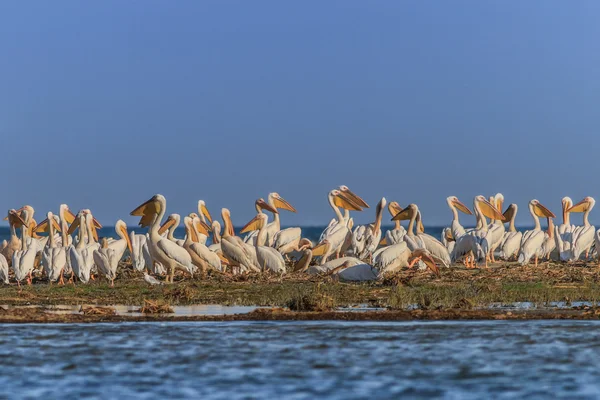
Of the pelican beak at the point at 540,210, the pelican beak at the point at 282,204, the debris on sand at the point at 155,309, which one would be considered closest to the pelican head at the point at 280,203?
the pelican beak at the point at 282,204

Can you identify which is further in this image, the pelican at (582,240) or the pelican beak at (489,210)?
the pelican beak at (489,210)

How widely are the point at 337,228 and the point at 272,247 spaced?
1.16 meters

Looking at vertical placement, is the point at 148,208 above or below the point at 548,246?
above

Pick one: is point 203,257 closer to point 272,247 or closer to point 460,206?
point 272,247

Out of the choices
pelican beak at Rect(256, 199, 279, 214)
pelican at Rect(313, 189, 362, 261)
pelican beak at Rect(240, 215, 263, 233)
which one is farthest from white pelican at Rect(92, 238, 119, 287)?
pelican beak at Rect(256, 199, 279, 214)

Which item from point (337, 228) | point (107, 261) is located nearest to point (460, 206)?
point (337, 228)

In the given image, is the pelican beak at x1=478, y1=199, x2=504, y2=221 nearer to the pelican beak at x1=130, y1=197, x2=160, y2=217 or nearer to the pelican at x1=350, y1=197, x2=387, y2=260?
the pelican at x1=350, y1=197, x2=387, y2=260

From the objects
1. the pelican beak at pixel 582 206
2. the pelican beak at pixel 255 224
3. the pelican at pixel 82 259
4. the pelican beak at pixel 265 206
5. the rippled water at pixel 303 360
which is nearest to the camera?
the rippled water at pixel 303 360

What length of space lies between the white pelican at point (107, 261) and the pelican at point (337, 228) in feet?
12.5

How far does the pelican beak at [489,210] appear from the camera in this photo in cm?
2172

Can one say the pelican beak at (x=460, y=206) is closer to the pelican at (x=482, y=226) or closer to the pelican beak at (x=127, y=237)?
the pelican at (x=482, y=226)

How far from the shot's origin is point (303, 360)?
872 centimetres

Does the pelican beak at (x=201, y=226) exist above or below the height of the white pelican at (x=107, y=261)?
Result: above

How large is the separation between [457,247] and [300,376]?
1070 centimetres
